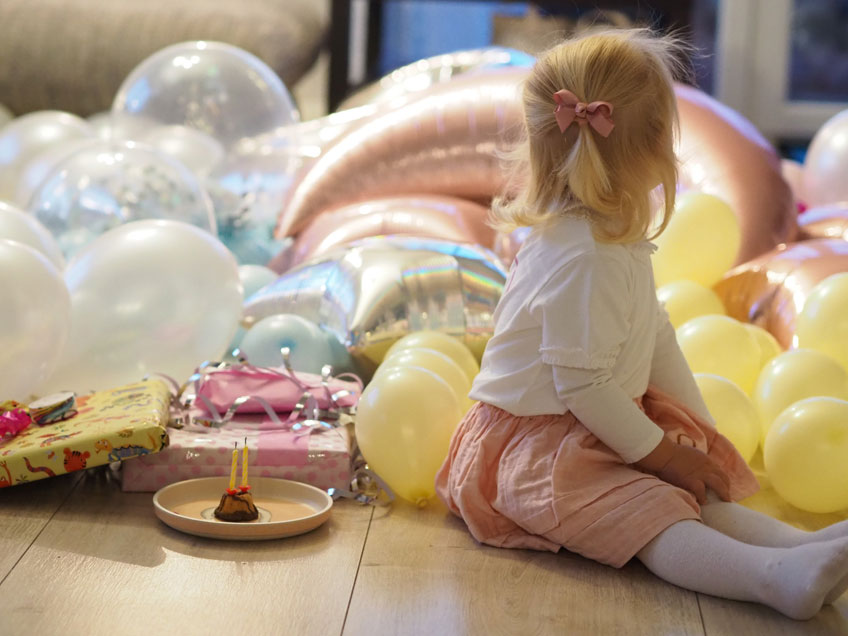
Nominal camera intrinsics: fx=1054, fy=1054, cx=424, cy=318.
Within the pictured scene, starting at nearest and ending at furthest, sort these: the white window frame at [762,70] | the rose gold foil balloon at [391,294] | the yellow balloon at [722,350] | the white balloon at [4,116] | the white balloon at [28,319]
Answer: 1. the white balloon at [28,319]
2. the yellow balloon at [722,350]
3. the rose gold foil balloon at [391,294]
4. the white balloon at [4,116]
5. the white window frame at [762,70]

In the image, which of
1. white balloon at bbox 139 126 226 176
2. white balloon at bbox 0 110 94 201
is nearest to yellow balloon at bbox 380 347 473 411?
white balloon at bbox 139 126 226 176

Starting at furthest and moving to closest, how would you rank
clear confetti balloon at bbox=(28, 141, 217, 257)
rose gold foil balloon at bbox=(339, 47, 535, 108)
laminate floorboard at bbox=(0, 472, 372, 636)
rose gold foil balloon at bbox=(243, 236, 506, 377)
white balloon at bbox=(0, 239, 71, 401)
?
rose gold foil balloon at bbox=(339, 47, 535, 108), clear confetti balloon at bbox=(28, 141, 217, 257), rose gold foil balloon at bbox=(243, 236, 506, 377), white balloon at bbox=(0, 239, 71, 401), laminate floorboard at bbox=(0, 472, 372, 636)

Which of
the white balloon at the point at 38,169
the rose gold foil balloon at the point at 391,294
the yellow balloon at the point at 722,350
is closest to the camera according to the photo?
the yellow balloon at the point at 722,350

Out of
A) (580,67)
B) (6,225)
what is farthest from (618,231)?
(6,225)

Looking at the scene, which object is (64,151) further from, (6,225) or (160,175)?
(6,225)

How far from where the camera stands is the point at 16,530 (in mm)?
1106

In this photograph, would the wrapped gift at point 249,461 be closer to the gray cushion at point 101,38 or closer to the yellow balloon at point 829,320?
the yellow balloon at point 829,320

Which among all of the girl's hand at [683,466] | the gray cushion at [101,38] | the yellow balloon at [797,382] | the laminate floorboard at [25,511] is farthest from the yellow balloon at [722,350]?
the gray cushion at [101,38]

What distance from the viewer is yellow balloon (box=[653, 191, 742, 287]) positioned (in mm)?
1667

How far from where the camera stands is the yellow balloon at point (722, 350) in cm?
143

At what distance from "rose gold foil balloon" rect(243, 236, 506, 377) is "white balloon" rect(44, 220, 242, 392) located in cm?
15

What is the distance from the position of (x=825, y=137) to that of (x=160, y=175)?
1403 millimetres

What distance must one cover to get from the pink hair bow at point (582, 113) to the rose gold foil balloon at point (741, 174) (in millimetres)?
785

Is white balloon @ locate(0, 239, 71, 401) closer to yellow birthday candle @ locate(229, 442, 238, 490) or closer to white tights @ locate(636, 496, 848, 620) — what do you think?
yellow birthday candle @ locate(229, 442, 238, 490)
